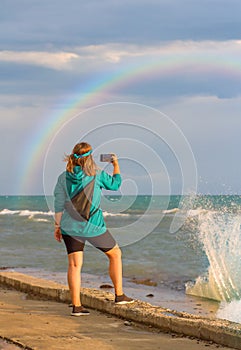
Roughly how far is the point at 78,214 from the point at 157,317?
1.33 meters

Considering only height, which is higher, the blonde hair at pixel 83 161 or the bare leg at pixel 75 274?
the blonde hair at pixel 83 161

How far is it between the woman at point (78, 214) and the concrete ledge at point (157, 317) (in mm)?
454

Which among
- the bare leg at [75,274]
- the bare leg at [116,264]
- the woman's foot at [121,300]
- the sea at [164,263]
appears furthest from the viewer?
the sea at [164,263]

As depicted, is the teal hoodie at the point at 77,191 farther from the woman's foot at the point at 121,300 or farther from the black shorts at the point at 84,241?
the woman's foot at the point at 121,300

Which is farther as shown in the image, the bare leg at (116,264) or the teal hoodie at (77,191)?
the bare leg at (116,264)

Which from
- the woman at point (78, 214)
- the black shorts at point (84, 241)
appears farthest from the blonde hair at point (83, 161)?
the black shorts at point (84, 241)

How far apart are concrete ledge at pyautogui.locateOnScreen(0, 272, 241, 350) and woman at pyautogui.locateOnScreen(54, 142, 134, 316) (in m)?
0.45

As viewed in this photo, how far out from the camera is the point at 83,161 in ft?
24.5

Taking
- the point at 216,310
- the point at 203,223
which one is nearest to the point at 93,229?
the point at 216,310

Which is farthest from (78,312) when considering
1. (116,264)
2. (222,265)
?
(222,265)

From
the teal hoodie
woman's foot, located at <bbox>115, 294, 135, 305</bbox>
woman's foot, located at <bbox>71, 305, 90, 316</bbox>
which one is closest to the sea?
the teal hoodie

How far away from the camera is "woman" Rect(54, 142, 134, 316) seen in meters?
7.46

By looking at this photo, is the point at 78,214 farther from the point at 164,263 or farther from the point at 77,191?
the point at 164,263

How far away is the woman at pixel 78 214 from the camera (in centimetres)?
746
